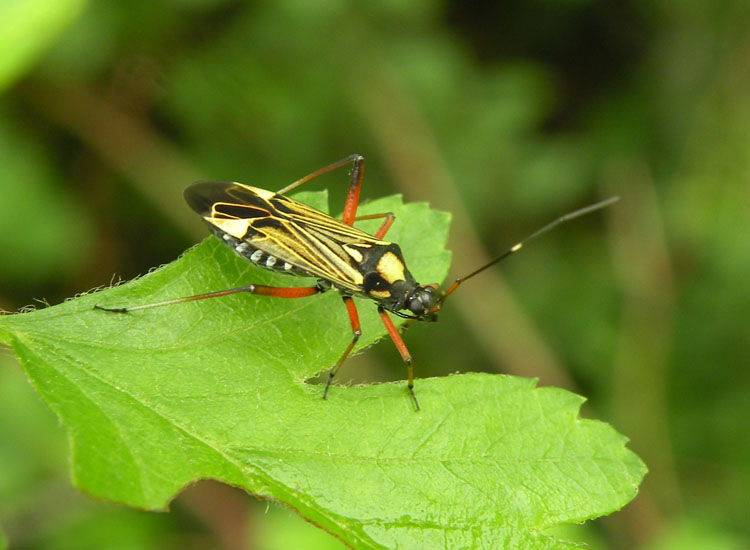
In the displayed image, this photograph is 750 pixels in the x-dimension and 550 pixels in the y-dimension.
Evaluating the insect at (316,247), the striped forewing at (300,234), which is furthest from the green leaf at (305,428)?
the striped forewing at (300,234)

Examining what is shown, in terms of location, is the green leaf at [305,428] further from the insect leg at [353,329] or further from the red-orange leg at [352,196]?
the red-orange leg at [352,196]

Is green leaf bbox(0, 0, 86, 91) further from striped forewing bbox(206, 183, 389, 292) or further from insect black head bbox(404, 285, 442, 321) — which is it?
insect black head bbox(404, 285, 442, 321)

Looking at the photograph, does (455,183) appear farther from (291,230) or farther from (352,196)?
(291,230)

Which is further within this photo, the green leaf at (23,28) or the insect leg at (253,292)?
the green leaf at (23,28)

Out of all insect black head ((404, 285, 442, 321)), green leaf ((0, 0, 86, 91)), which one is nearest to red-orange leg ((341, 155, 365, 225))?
insect black head ((404, 285, 442, 321))

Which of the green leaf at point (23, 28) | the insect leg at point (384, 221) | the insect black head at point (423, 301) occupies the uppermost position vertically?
the green leaf at point (23, 28)

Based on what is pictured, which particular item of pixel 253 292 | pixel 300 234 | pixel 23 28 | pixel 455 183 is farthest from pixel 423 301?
pixel 455 183

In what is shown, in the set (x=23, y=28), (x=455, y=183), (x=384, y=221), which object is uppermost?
(x=23, y=28)
